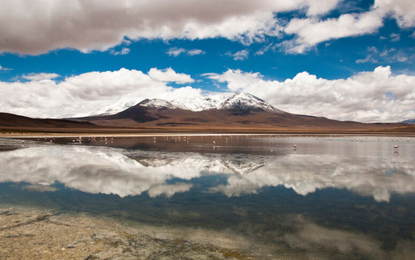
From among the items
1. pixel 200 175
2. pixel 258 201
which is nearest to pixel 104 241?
pixel 258 201

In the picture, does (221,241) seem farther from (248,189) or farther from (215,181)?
(215,181)

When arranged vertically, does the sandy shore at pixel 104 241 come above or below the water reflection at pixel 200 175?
below

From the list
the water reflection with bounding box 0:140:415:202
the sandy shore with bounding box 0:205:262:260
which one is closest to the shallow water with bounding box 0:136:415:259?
the water reflection with bounding box 0:140:415:202

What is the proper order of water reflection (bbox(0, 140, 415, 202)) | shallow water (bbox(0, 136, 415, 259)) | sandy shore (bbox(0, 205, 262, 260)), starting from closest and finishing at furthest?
sandy shore (bbox(0, 205, 262, 260))
shallow water (bbox(0, 136, 415, 259))
water reflection (bbox(0, 140, 415, 202))

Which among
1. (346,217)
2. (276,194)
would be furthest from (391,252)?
(276,194)

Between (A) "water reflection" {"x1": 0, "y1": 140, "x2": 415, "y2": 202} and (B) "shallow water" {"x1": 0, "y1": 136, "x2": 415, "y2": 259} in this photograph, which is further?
(A) "water reflection" {"x1": 0, "y1": 140, "x2": 415, "y2": 202}

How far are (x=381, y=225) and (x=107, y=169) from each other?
487 inches

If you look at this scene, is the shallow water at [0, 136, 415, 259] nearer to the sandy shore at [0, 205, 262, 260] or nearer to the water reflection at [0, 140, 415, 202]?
the water reflection at [0, 140, 415, 202]

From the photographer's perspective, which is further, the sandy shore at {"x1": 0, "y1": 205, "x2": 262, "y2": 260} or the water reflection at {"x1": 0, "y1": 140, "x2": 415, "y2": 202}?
the water reflection at {"x1": 0, "y1": 140, "x2": 415, "y2": 202}

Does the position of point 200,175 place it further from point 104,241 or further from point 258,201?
point 104,241

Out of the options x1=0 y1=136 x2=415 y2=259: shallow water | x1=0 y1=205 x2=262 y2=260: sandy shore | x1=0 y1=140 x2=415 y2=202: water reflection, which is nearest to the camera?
x1=0 y1=205 x2=262 y2=260: sandy shore

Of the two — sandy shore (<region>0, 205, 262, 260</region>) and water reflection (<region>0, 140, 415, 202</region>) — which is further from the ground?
water reflection (<region>0, 140, 415, 202</region>)

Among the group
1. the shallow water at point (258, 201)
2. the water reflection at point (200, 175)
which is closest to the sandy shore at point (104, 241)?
the shallow water at point (258, 201)

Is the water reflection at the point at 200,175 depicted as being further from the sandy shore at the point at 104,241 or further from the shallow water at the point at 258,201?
the sandy shore at the point at 104,241
